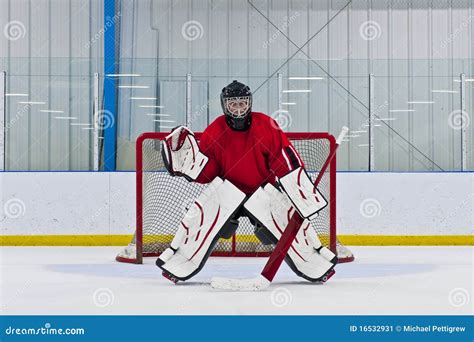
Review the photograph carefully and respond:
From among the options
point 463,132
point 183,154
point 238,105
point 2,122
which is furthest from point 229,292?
point 463,132

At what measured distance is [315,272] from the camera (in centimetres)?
410

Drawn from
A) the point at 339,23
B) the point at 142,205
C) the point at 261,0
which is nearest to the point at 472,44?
the point at 339,23

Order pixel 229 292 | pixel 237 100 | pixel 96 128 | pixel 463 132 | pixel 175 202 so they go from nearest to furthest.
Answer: pixel 229 292 → pixel 237 100 → pixel 175 202 → pixel 96 128 → pixel 463 132

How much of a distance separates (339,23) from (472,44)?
1434 millimetres

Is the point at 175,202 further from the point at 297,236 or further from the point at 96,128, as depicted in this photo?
the point at 297,236

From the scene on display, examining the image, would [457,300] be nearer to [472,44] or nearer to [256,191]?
[256,191]

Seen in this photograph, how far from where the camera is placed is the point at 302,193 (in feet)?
12.6

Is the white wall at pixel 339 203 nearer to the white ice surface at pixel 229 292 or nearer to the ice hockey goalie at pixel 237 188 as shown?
the white ice surface at pixel 229 292

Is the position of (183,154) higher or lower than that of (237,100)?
lower

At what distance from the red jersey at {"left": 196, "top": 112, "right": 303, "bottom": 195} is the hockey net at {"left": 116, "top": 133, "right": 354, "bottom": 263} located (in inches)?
53.4

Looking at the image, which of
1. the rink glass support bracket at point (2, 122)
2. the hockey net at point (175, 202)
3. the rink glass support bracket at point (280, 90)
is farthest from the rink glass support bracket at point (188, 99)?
the rink glass support bracket at point (2, 122)

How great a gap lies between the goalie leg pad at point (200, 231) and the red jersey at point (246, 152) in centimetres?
11

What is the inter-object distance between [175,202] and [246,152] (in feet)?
6.66

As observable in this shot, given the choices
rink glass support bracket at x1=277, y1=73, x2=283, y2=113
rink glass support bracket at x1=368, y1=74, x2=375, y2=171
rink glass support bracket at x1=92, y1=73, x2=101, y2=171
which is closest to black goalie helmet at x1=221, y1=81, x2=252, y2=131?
rink glass support bracket at x1=92, y1=73, x2=101, y2=171
